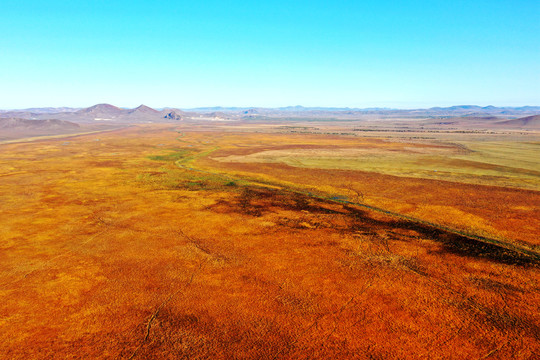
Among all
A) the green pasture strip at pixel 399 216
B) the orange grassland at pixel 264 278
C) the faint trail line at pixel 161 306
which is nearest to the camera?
the faint trail line at pixel 161 306

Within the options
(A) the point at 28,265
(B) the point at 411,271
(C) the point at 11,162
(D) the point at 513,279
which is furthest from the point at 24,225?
(C) the point at 11,162

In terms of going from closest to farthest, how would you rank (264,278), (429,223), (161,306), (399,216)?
1. (161,306)
2. (264,278)
3. (429,223)
4. (399,216)

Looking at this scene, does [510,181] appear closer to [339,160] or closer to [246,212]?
[339,160]

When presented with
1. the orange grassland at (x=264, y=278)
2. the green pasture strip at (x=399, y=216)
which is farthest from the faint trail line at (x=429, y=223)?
the orange grassland at (x=264, y=278)

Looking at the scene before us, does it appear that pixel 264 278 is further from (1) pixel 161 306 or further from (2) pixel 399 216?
(2) pixel 399 216

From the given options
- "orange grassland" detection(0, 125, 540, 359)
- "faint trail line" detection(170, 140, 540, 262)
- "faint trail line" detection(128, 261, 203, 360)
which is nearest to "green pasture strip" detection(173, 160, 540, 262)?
"faint trail line" detection(170, 140, 540, 262)

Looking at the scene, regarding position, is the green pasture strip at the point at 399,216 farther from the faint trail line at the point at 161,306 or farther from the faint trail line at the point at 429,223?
the faint trail line at the point at 161,306

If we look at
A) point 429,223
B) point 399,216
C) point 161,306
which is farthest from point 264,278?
point 429,223

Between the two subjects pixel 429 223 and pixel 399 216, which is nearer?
pixel 429 223

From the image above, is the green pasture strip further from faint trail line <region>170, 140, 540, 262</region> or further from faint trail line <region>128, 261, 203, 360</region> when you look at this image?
faint trail line <region>128, 261, 203, 360</region>

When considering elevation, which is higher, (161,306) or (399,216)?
(399,216)
